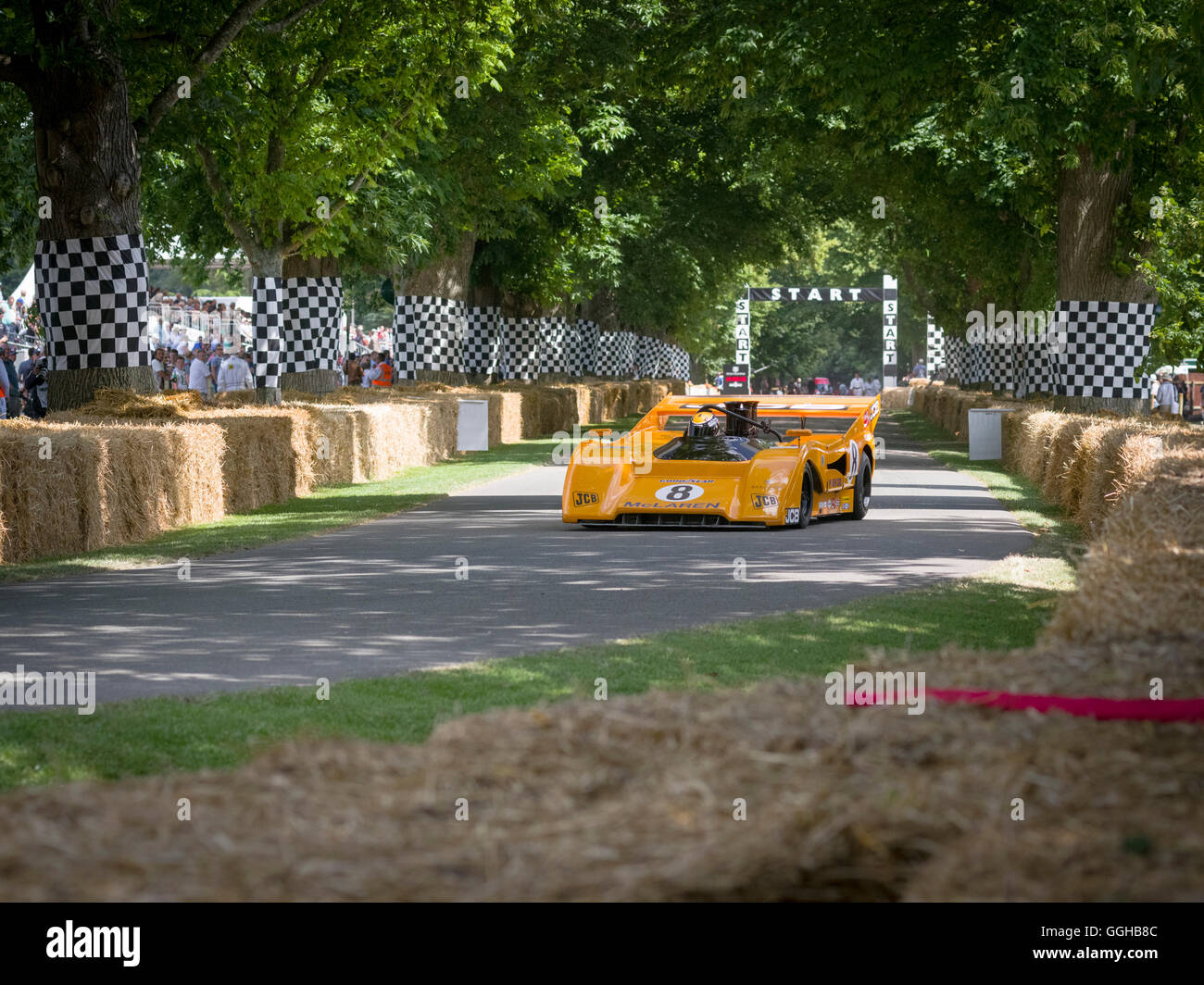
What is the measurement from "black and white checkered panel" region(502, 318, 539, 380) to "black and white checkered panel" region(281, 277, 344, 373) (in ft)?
63.4

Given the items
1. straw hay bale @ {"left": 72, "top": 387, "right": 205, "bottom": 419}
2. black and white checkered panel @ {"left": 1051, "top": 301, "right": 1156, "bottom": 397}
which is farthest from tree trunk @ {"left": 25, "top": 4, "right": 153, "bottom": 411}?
black and white checkered panel @ {"left": 1051, "top": 301, "right": 1156, "bottom": 397}

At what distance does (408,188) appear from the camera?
1151 inches

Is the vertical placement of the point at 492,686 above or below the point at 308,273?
below

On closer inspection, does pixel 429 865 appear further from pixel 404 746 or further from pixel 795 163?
pixel 795 163

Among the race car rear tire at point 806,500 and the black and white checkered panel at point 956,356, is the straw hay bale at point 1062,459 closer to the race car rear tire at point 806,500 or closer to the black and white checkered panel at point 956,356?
the race car rear tire at point 806,500


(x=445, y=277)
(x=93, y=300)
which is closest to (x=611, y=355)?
(x=445, y=277)

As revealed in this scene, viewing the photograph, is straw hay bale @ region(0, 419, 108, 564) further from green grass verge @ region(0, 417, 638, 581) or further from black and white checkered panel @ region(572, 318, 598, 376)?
black and white checkered panel @ region(572, 318, 598, 376)

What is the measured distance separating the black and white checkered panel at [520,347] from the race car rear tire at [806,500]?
110ft

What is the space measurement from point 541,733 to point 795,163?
31.2 meters

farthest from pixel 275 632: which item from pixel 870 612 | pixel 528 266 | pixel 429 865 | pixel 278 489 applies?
pixel 528 266

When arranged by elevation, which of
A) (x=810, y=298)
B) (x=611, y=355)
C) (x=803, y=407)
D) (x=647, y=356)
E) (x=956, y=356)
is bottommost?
(x=803, y=407)

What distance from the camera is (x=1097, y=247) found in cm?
2725

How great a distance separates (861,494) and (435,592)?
7.46m

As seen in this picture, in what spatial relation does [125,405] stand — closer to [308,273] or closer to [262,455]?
[262,455]
